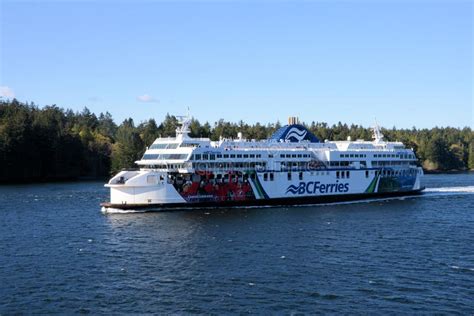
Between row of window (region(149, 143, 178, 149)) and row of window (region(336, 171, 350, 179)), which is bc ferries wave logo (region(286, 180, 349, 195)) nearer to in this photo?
row of window (region(336, 171, 350, 179))

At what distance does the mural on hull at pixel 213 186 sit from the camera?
6278 centimetres

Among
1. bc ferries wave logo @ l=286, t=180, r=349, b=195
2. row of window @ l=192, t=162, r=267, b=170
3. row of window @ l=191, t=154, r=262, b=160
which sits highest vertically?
row of window @ l=191, t=154, r=262, b=160

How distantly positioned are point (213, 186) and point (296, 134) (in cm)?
1822

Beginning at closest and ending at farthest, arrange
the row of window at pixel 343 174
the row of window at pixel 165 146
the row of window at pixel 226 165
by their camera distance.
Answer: the row of window at pixel 226 165
the row of window at pixel 165 146
the row of window at pixel 343 174

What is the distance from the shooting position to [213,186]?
64688 mm

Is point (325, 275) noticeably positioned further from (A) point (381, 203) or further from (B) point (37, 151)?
(B) point (37, 151)

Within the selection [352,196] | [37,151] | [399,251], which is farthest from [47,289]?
[37,151]

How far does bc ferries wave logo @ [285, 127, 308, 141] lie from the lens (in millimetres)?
76912

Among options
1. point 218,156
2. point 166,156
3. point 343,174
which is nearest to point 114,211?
point 166,156

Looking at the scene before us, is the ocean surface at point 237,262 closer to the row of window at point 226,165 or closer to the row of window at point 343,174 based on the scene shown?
the row of window at point 226,165

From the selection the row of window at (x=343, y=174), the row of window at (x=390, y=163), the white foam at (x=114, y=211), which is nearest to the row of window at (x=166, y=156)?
the white foam at (x=114, y=211)

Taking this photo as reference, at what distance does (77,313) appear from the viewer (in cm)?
2819

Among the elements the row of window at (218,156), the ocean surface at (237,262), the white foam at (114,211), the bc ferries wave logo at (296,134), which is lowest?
the ocean surface at (237,262)

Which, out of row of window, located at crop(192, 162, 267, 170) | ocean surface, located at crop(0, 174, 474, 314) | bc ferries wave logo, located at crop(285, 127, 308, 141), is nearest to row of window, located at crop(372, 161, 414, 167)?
bc ferries wave logo, located at crop(285, 127, 308, 141)
